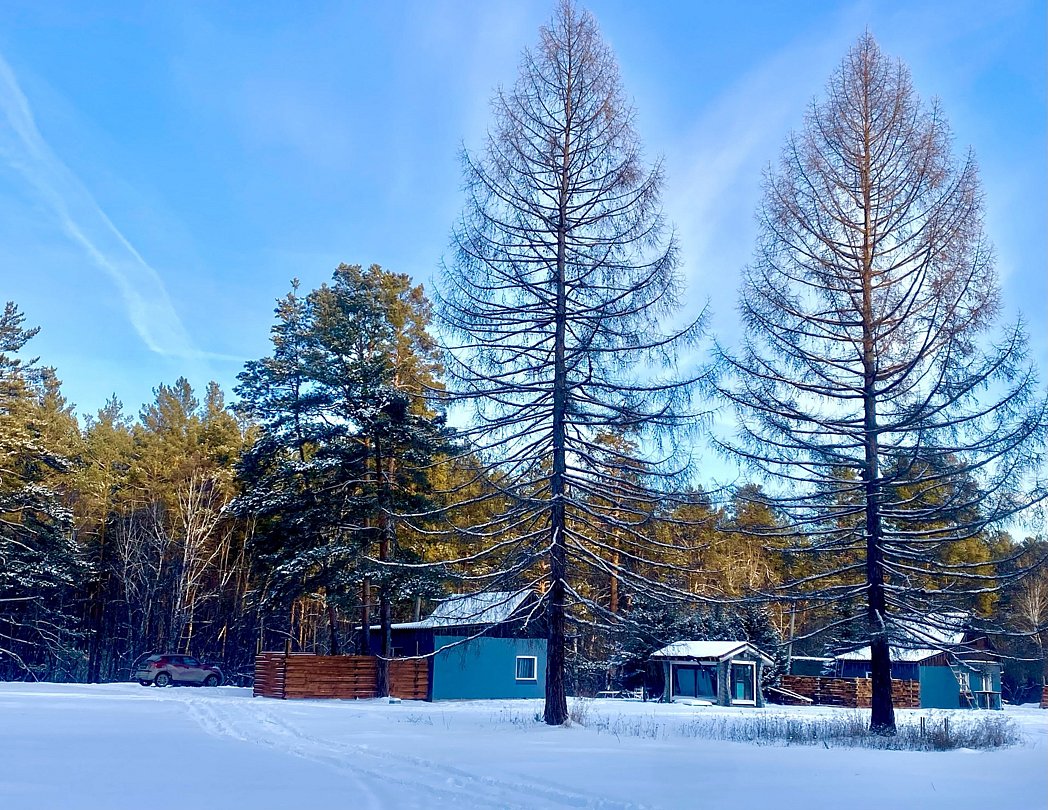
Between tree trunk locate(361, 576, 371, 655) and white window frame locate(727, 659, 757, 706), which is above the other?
tree trunk locate(361, 576, 371, 655)

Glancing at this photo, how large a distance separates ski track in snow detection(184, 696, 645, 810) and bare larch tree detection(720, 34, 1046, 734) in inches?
372

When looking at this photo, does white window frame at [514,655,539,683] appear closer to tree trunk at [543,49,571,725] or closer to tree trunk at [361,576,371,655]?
tree trunk at [361,576,371,655]

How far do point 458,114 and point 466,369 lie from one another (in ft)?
19.8

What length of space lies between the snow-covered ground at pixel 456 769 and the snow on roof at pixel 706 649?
1689 centimetres

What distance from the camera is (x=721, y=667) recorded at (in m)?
33.6

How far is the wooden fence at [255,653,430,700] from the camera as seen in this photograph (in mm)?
27109

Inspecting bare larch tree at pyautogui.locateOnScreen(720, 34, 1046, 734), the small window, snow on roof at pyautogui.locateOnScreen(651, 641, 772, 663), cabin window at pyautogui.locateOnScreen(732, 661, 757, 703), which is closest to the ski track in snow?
bare larch tree at pyautogui.locateOnScreen(720, 34, 1046, 734)

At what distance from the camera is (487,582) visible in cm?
1792

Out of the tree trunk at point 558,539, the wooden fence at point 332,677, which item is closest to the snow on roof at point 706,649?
the wooden fence at point 332,677

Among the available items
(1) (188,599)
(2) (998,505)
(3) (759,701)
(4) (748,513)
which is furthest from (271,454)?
(2) (998,505)

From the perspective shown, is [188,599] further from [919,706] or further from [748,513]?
[919,706]

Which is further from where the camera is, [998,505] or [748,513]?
[748,513]

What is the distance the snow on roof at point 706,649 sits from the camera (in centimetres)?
3347

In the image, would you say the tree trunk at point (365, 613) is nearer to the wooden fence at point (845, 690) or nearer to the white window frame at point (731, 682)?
the white window frame at point (731, 682)
